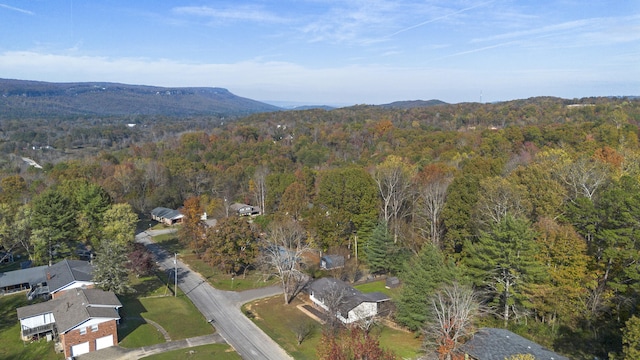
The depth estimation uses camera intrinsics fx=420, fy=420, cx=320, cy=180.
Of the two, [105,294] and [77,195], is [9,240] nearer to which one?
[77,195]

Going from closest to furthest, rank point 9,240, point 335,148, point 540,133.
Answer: point 9,240, point 540,133, point 335,148

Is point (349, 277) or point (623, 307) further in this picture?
point (349, 277)

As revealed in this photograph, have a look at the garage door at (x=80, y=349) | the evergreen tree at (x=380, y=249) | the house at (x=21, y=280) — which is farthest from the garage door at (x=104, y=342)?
the evergreen tree at (x=380, y=249)

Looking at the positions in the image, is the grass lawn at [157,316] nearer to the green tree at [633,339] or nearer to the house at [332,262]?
the house at [332,262]

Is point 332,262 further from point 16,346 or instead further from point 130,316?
point 16,346

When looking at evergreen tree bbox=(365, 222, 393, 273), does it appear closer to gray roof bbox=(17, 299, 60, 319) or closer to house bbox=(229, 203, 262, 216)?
Result: gray roof bbox=(17, 299, 60, 319)

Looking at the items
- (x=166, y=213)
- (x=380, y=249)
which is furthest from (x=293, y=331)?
(x=166, y=213)

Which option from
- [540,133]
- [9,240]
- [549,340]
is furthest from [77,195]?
[540,133]
